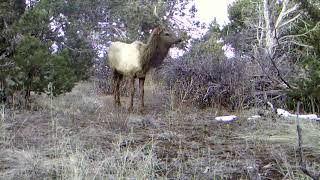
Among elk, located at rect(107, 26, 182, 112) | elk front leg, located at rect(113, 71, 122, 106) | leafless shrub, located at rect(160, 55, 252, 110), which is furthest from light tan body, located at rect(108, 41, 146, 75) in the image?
leafless shrub, located at rect(160, 55, 252, 110)

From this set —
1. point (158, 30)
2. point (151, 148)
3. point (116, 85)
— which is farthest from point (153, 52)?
point (151, 148)

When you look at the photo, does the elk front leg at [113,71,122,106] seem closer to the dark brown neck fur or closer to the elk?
the elk

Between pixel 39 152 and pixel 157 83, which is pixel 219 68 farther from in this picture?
pixel 39 152

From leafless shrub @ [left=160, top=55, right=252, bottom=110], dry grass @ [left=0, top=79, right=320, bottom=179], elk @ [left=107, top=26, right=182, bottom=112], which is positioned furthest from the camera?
leafless shrub @ [left=160, top=55, right=252, bottom=110]

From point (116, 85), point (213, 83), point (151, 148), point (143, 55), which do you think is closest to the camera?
point (151, 148)

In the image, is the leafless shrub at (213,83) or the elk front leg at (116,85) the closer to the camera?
the leafless shrub at (213,83)

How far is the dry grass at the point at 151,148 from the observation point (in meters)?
4.01

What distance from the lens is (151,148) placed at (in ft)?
15.3

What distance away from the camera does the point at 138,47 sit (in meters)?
10.5

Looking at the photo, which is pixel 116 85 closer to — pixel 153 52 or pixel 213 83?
pixel 153 52

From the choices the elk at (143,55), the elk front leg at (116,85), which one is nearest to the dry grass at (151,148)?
the elk at (143,55)

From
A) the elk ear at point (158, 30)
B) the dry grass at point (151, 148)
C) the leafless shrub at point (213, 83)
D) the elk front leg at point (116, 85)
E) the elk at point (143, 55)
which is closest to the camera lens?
the dry grass at point (151, 148)

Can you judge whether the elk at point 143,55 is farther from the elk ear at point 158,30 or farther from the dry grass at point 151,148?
the dry grass at point 151,148

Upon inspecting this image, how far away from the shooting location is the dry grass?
401cm
